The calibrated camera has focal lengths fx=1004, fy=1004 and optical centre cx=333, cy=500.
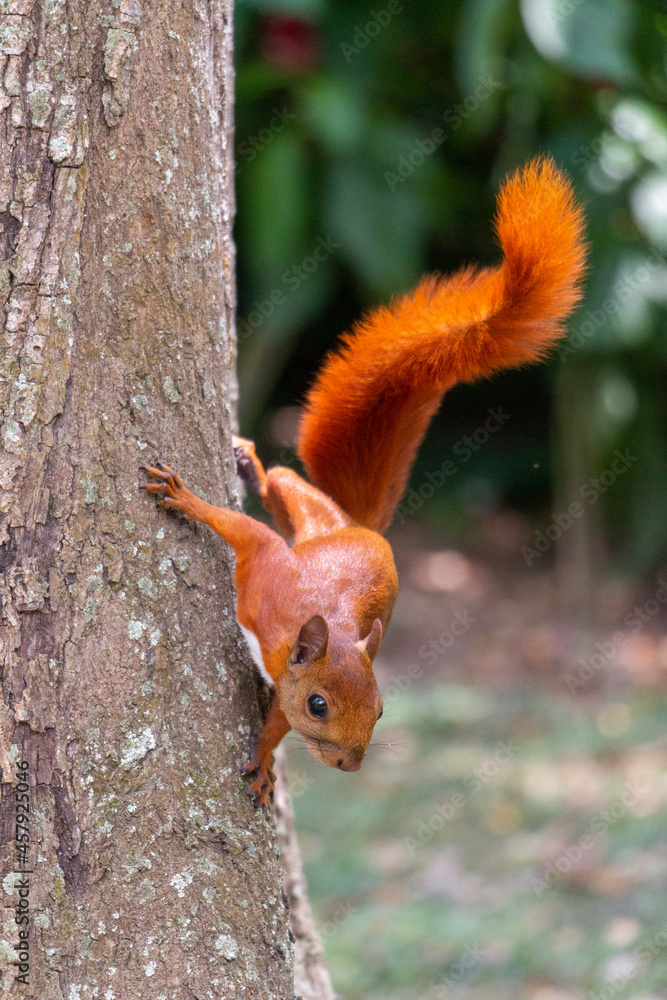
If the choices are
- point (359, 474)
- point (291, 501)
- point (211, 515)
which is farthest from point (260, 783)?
point (359, 474)

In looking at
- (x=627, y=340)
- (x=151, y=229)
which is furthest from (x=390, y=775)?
(x=151, y=229)

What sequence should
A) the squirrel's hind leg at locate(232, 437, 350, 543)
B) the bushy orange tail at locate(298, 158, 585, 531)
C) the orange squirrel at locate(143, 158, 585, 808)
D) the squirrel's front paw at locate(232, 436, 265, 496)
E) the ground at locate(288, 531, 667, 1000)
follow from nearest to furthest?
the orange squirrel at locate(143, 158, 585, 808)
the bushy orange tail at locate(298, 158, 585, 531)
the squirrel's hind leg at locate(232, 437, 350, 543)
the squirrel's front paw at locate(232, 436, 265, 496)
the ground at locate(288, 531, 667, 1000)

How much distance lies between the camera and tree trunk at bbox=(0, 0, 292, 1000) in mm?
1199

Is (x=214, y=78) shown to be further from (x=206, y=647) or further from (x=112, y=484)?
(x=206, y=647)

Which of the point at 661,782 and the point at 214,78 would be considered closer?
the point at 214,78

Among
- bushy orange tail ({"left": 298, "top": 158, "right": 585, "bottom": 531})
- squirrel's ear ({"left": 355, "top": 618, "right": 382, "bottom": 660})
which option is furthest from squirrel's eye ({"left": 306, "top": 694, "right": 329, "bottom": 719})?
bushy orange tail ({"left": 298, "top": 158, "right": 585, "bottom": 531})

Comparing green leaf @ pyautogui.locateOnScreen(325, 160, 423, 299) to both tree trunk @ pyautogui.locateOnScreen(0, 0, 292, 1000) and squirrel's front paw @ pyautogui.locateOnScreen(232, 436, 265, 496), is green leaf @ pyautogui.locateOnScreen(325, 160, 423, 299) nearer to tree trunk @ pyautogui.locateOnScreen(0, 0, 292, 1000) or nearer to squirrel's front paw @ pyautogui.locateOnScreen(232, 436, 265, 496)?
squirrel's front paw @ pyautogui.locateOnScreen(232, 436, 265, 496)

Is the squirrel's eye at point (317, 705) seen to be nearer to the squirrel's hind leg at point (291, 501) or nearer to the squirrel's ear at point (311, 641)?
the squirrel's ear at point (311, 641)

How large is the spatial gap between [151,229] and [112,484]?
34cm

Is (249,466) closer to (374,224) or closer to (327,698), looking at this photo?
(327,698)

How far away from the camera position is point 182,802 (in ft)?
4.20

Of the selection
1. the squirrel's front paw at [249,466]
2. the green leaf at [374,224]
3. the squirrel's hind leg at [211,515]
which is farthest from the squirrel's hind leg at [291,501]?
the green leaf at [374,224]

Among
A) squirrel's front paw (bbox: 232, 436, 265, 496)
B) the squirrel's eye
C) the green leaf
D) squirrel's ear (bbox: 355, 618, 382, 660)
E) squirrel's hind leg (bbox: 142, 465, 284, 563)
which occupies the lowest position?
the green leaf

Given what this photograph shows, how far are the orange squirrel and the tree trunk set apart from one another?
0.08 m
